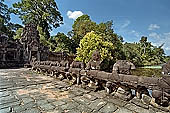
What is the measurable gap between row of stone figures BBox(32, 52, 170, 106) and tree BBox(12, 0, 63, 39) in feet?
70.9

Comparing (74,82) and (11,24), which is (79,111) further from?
(11,24)

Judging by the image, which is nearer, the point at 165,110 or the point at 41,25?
the point at 165,110

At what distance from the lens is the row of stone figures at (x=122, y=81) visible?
226 centimetres

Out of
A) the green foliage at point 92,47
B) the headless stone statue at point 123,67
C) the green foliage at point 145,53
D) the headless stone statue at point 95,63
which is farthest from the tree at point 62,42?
the headless stone statue at point 123,67

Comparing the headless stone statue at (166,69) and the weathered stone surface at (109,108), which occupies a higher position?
the headless stone statue at (166,69)

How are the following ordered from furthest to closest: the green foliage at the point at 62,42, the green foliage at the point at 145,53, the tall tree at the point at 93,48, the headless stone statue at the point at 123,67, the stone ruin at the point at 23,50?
1. the green foliage at the point at 145,53
2. the green foliage at the point at 62,42
3. the tall tree at the point at 93,48
4. the stone ruin at the point at 23,50
5. the headless stone statue at the point at 123,67

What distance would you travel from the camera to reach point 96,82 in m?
3.72

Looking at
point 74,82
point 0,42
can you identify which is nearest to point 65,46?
point 0,42

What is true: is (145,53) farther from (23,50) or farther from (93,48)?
(23,50)

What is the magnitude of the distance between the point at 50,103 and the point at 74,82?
70.5 inches

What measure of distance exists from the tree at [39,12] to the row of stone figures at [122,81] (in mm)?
21615

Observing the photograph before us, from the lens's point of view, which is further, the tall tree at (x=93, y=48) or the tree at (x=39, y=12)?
the tree at (x=39, y=12)

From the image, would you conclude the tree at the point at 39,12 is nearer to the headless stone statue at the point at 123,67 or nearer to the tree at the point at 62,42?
the tree at the point at 62,42

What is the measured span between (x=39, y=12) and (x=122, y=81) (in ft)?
83.3
